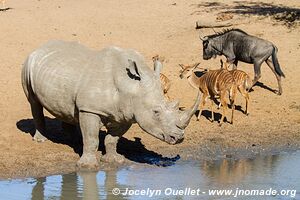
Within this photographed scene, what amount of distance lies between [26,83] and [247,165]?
3814 millimetres

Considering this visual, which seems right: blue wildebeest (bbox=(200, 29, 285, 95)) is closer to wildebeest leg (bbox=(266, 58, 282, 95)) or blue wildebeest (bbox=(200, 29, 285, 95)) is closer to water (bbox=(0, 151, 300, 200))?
wildebeest leg (bbox=(266, 58, 282, 95))

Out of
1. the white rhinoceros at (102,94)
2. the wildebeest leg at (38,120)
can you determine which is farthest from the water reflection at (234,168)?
the wildebeest leg at (38,120)

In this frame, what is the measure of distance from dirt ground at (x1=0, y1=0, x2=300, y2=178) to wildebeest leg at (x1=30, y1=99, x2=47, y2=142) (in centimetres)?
16

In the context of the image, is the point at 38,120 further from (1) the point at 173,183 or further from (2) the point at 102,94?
(1) the point at 173,183

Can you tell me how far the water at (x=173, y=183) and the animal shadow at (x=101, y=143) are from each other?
359 millimetres

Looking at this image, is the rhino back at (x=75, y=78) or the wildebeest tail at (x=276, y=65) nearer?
the rhino back at (x=75, y=78)

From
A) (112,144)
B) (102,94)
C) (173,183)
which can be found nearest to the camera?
(173,183)

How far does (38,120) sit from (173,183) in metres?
3.06

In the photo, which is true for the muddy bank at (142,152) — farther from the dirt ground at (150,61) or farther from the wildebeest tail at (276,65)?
the wildebeest tail at (276,65)

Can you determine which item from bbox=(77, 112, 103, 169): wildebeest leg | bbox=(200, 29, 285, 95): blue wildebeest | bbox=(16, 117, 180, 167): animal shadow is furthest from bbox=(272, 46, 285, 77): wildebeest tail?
bbox=(77, 112, 103, 169): wildebeest leg

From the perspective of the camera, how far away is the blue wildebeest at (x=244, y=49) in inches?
670

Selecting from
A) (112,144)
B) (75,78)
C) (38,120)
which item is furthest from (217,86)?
(75,78)

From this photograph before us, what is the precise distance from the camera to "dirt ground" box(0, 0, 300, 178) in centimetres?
1216

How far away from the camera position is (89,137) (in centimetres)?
1105
